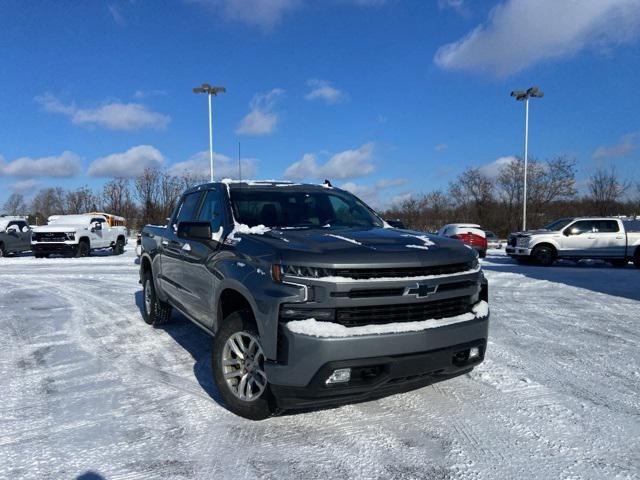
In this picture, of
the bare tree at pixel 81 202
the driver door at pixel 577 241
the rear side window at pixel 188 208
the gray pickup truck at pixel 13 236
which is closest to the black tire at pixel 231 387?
the rear side window at pixel 188 208

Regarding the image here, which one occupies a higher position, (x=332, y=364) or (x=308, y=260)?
(x=308, y=260)

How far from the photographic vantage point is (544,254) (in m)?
16.1

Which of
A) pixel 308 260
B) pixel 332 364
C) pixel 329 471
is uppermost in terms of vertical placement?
pixel 308 260

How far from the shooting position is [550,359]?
4762 mm

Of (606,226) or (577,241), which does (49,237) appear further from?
(606,226)

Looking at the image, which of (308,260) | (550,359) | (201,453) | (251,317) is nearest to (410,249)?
(308,260)

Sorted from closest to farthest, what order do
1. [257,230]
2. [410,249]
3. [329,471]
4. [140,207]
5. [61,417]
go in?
1. [329,471]
2. [410,249]
3. [61,417]
4. [257,230]
5. [140,207]

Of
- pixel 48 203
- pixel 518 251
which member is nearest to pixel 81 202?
pixel 48 203

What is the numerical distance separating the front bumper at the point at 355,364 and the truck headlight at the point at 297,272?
0.35m

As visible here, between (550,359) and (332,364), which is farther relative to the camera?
(550,359)

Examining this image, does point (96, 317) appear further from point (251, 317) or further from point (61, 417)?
point (251, 317)

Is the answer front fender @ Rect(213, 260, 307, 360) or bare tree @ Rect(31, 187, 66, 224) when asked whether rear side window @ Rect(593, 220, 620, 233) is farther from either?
bare tree @ Rect(31, 187, 66, 224)

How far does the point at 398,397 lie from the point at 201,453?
5.42ft

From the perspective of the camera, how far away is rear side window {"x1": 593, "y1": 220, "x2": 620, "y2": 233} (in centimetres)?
1608
